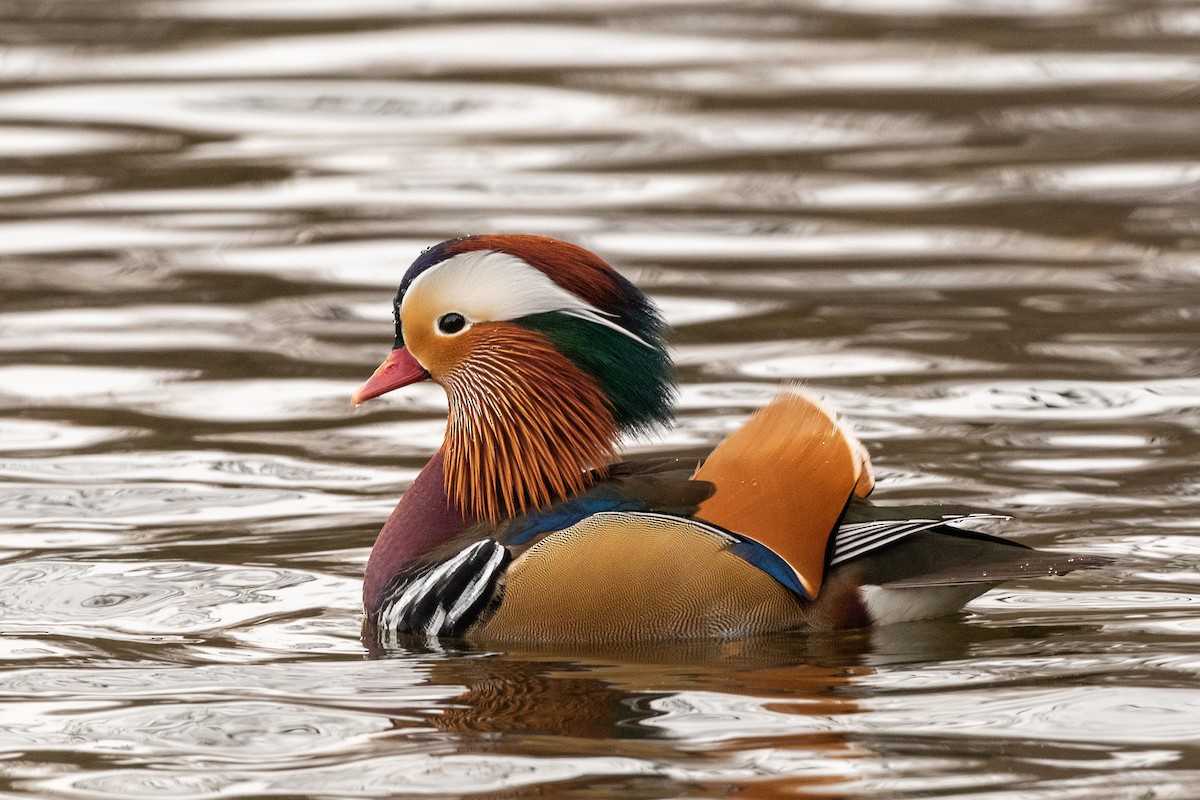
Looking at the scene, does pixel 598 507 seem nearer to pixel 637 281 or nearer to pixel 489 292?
pixel 489 292

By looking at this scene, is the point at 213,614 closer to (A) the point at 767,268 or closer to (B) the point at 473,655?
(B) the point at 473,655

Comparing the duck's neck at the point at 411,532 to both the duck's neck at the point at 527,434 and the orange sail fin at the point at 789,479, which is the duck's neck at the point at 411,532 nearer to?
the duck's neck at the point at 527,434

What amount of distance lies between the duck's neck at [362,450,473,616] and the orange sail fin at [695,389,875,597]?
804 millimetres

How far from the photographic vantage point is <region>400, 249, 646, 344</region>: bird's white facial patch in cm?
654

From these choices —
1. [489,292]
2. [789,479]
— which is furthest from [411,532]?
[789,479]

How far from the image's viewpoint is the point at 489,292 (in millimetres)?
6629

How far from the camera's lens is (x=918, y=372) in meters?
Answer: 9.53

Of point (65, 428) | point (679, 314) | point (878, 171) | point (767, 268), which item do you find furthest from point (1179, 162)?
point (65, 428)

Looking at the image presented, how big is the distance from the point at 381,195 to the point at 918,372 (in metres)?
4.15

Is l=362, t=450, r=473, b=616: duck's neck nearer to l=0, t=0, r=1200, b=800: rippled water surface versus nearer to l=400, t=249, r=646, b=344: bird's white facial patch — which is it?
l=0, t=0, r=1200, b=800: rippled water surface

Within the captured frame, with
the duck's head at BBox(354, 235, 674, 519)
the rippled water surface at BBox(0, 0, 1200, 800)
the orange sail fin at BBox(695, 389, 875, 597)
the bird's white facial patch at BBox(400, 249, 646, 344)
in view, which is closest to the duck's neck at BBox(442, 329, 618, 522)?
the duck's head at BBox(354, 235, 674, 519)

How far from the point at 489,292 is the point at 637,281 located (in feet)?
14.7

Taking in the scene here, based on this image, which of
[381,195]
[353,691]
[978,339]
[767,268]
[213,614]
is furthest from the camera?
[381,195]

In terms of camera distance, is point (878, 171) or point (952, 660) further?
point (878, 171)
